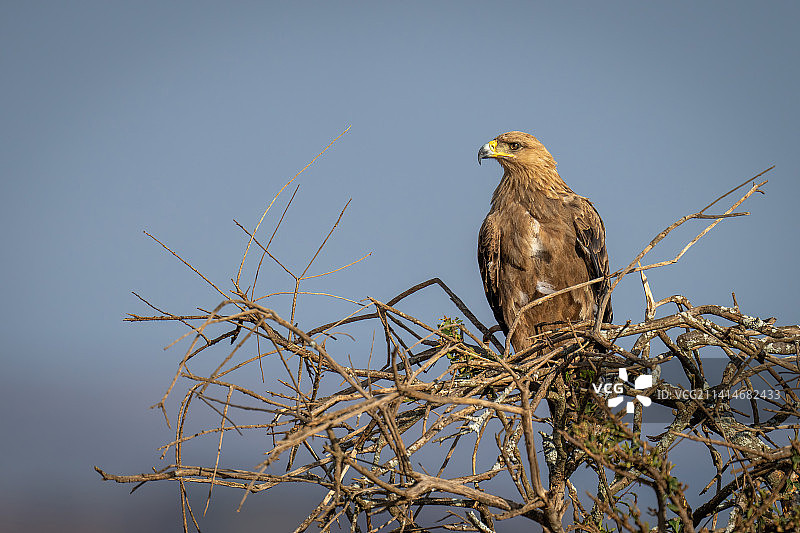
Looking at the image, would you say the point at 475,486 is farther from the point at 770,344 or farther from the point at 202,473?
the point at 770,344

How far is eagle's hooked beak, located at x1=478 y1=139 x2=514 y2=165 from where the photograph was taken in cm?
515

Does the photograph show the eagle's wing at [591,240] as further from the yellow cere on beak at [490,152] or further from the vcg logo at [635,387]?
the vcg logo at [635,387]

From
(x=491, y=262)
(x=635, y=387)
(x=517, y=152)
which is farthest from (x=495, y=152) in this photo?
(x=635, y=387)

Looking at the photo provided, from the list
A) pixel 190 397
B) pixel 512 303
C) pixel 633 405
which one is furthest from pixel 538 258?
pixel 190 397

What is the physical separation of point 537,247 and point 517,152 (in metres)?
0.80

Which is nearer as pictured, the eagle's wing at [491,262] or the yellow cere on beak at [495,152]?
the eagle's wing at [491,262]

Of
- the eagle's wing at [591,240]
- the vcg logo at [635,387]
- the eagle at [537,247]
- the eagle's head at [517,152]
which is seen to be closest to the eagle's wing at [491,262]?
the eagle at [537,247]

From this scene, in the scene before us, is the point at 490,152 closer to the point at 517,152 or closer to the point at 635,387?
the point at 517,152

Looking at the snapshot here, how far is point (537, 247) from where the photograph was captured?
477 cm

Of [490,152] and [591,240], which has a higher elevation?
[490,152]

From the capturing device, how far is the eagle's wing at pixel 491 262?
16.1ft

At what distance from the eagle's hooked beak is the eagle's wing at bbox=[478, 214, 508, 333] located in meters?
0.46

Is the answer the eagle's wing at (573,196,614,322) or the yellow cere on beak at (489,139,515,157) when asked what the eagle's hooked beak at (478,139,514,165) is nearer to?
the yellow cere on beak at (489,139,515,157)

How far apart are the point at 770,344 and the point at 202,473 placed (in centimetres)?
243
